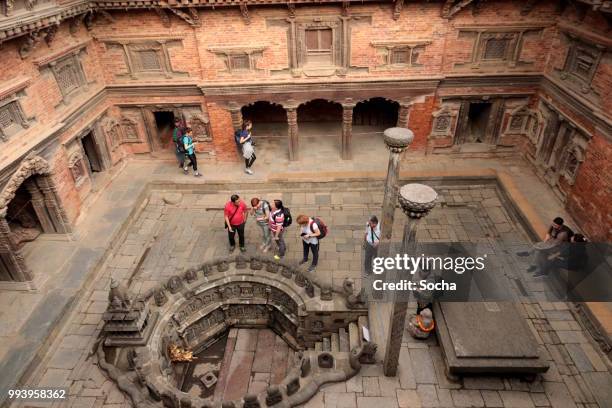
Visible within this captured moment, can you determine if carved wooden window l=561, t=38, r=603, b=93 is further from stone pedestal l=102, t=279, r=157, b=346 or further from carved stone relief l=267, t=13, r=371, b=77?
stone pedestal l=102, t=279, r=157, b=346

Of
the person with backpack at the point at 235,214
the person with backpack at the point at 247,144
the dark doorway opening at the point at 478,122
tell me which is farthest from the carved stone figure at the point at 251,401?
the dark doorway opening at the point at 478,122

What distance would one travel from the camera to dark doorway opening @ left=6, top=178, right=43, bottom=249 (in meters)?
12.1

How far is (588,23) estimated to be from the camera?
38.2ft

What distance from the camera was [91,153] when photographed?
14594mm

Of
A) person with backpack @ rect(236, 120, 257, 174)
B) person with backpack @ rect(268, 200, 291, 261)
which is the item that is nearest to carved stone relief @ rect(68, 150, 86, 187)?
person with backpack @ rect(236, 120, 257, 174)

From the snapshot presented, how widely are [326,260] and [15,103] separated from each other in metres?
8.91

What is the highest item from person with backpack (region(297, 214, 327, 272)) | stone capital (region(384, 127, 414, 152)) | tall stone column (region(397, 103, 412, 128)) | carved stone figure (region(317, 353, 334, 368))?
stone capital (region(384, 127, 414, 152))

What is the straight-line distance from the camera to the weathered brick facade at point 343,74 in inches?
467

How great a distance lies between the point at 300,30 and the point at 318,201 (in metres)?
5.65

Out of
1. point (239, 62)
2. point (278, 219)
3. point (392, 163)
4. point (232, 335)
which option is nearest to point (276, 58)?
point (239, 62)

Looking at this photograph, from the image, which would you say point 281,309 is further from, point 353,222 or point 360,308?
point 353,222

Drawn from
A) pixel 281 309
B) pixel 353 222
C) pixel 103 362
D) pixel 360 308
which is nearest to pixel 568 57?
pixel 353 222

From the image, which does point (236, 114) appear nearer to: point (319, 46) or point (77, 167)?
point (319, 46)

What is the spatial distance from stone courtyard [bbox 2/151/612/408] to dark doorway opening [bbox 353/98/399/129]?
370 cm
